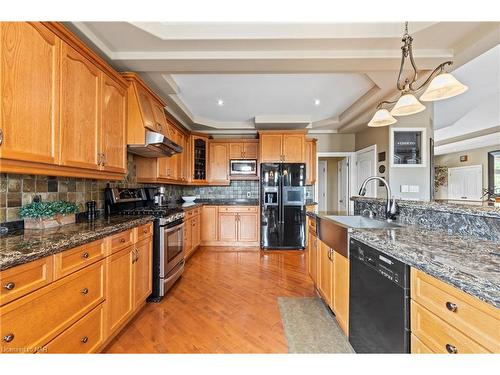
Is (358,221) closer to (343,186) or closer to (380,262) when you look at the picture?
(380,262)

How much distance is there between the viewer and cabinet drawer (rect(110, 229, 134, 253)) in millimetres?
1647

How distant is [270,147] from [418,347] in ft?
12.7

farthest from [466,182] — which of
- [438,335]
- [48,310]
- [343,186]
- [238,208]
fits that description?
[48,310]

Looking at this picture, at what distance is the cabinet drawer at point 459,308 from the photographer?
0.69m

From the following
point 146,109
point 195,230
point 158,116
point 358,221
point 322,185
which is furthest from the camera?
point 322,185

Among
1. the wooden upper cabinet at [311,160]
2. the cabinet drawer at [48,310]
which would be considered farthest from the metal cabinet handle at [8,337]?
the wooden upper cabinet at [311,160]

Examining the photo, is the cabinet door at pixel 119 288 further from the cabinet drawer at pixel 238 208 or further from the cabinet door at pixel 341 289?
the cabinet drawer at pixel 238 208

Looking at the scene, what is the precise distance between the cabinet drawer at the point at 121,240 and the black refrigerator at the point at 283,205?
273cm

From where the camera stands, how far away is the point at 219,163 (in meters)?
4.95

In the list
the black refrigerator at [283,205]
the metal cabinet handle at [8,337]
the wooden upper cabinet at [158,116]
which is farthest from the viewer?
the black refrigerator at [283,205]

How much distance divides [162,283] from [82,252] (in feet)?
3.93
